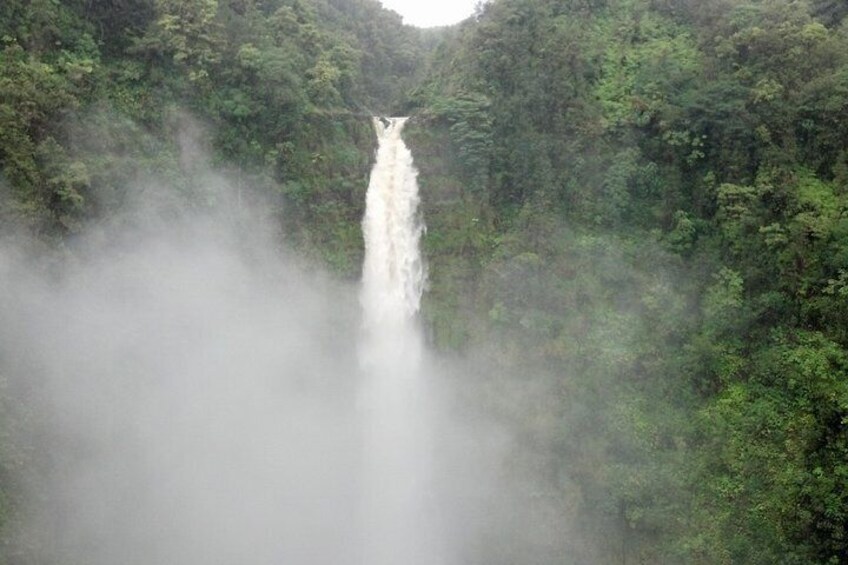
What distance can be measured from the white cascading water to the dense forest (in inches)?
29.1

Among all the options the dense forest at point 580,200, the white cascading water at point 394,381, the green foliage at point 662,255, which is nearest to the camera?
the green foliage at point 662,255

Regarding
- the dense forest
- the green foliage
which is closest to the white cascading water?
the dense forest

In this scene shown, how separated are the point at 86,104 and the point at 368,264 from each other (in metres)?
10.3

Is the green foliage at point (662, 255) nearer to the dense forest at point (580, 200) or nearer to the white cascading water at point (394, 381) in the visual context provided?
the dense forest at point (580, 200)

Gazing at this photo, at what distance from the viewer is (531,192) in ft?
78.7

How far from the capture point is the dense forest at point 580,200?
675 inches

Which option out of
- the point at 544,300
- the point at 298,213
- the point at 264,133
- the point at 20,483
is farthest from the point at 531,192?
the point at 20,483

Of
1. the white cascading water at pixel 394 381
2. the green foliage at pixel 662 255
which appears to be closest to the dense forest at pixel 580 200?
the green foliage at pixel 662 255

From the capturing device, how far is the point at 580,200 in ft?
76.8

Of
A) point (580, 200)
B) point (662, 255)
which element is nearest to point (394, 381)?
point (580, 200)

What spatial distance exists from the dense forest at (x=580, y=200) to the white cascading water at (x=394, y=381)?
0.74 m

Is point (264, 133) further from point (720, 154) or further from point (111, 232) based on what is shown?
point (720, 154)

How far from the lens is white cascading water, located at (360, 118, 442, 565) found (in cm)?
2061

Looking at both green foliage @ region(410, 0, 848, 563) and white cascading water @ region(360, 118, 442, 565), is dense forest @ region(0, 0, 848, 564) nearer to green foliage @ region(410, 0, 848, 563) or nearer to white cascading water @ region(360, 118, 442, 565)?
green foliage @ region(410, 0, 848, 563)
